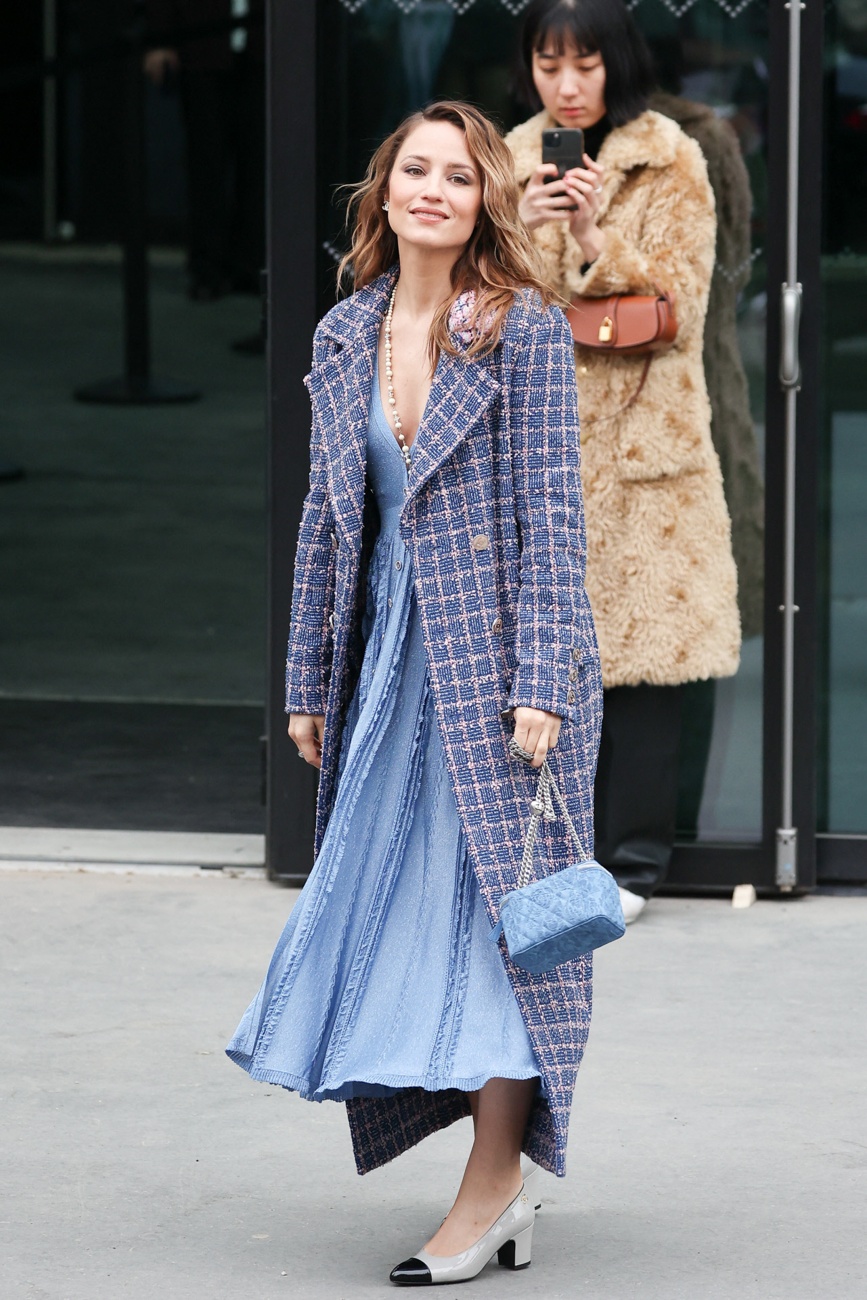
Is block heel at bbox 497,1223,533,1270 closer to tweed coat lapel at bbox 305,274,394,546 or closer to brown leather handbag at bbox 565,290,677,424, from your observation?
tweed coat lapel at bbox 305,274,394,546

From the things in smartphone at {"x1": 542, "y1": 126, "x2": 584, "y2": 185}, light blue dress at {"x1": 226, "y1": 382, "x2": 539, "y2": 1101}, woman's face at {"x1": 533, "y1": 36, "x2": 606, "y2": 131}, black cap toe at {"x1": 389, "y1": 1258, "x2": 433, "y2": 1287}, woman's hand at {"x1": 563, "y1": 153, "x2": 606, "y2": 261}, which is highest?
woman's face at {"x1": 533, "y1": 36, "x2": 606, "y2": 131}

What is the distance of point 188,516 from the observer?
11.8 m

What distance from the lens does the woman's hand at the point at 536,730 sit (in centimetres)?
368

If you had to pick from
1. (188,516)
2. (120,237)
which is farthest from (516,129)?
(120,237)

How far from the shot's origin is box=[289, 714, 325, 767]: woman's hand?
402 cm

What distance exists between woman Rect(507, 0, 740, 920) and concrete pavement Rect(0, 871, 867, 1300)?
54 centimetres

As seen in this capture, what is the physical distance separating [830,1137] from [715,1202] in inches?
14.4

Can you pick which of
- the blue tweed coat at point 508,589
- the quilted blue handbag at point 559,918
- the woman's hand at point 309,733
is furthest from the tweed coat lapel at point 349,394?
the quilted blue handbag at point 559,918

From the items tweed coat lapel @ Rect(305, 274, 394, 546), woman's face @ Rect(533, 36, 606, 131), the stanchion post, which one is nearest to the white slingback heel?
tweed coat lapel @ Rect(305, 274, 394, 546)

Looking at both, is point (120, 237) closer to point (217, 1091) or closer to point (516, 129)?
point (516, 129)

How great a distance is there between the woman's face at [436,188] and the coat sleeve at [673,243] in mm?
1647

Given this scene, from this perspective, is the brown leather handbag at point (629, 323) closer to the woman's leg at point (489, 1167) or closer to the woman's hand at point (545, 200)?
the woman's hand at point (545, 200)

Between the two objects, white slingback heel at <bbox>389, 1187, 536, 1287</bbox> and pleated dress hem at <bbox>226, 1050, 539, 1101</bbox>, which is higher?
pleated dress hem at <bbox>226, 1050, 539, 1101</bbox>

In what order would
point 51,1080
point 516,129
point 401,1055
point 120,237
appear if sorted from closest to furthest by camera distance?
point 401,1055, point 51,1080, point 516,129, point 120,237
